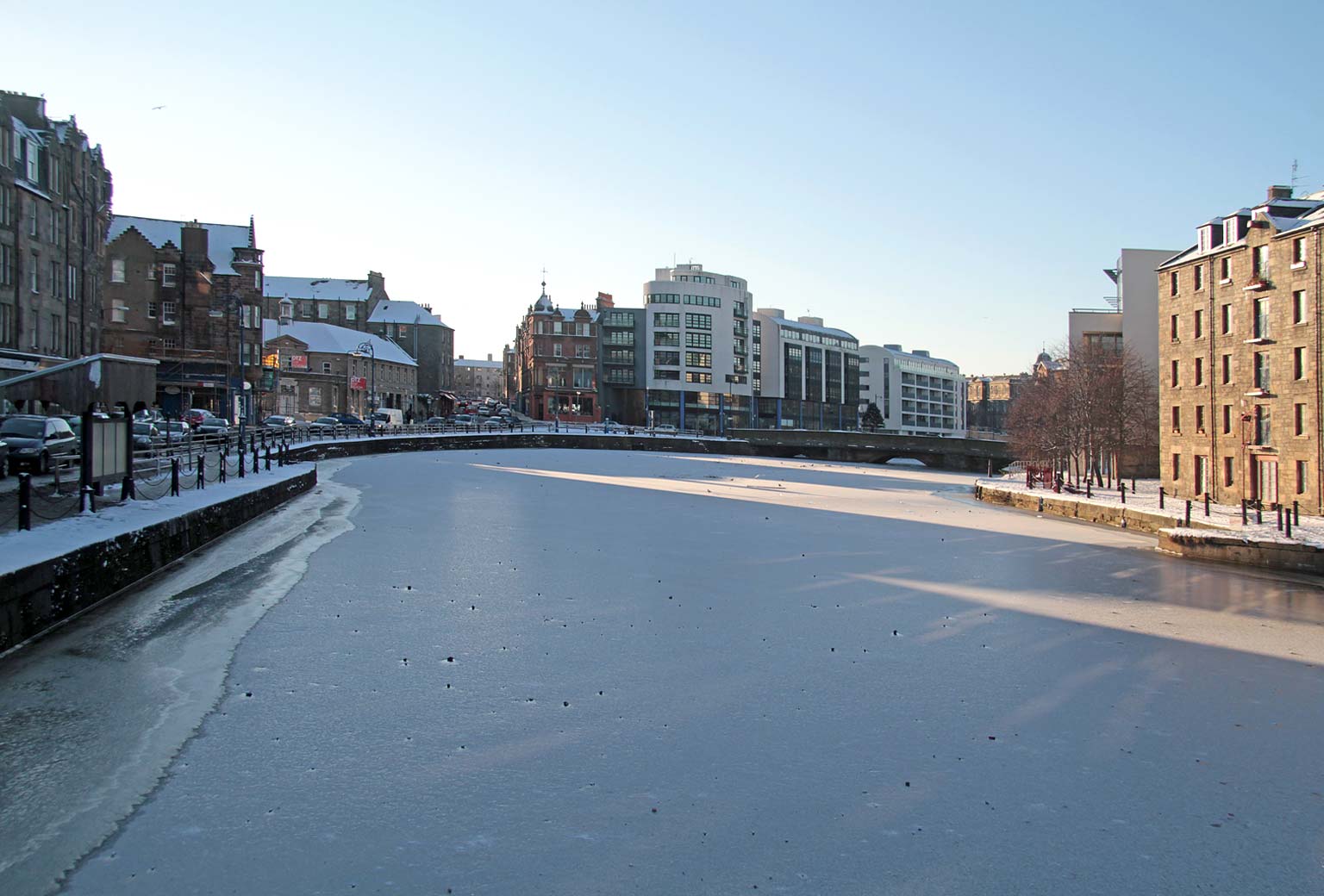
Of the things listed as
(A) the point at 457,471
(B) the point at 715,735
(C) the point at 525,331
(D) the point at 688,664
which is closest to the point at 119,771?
(B) the point at 715,735

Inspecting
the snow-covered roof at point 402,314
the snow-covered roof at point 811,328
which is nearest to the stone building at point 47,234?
the snow-covered roof at point 402,314

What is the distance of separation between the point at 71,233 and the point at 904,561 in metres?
45.9

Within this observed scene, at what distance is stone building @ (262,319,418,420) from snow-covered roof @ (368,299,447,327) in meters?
30.3

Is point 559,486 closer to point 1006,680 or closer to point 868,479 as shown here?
point 868,479

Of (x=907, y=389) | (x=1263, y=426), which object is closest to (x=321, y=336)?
(x=1263, y=426)

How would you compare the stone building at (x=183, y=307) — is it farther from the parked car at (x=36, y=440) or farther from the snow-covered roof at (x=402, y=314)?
the snow-covered roof at (x=402, y=314)

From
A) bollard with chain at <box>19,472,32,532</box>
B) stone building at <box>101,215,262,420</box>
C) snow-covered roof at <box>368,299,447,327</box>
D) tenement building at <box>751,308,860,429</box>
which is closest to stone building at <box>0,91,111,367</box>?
stone building at <box>101,215,262,420</box>

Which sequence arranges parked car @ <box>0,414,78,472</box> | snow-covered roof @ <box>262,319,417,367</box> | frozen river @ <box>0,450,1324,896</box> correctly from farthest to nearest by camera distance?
snow-covered roof @ <box>262,319,417,367</box>
parked car @ <box>0,414,78,472</box>
frozen river @ <box>0,450,1324,896</box>

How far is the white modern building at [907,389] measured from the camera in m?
167

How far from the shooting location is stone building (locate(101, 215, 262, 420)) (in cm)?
6325

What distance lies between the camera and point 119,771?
7.34 m

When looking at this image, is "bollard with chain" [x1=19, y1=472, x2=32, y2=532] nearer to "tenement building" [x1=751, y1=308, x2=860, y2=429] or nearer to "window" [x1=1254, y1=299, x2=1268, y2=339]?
"window" [x1=1254, y1=299, x2=1268, y2=339]

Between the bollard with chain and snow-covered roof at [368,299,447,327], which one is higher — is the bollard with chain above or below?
below

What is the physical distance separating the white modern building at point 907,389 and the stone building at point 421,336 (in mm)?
68116
